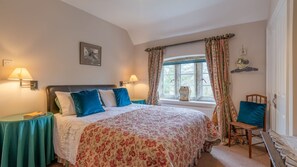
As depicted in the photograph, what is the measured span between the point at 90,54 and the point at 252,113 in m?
3.51

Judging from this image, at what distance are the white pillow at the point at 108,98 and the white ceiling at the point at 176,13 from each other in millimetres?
1841

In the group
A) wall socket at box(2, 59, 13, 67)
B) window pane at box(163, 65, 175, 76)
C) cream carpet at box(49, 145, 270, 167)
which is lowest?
cream carpet at box(49, 145, 270, 167)

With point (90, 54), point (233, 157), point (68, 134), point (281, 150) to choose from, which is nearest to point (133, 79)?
point (90, 54)

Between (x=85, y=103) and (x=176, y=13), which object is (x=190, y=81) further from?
(x=85, y=103)

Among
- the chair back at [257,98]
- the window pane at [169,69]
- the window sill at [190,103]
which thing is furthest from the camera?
the window pane at [169,69]

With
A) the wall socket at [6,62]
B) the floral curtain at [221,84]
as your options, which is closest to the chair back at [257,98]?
the floral curtain at [221,84]

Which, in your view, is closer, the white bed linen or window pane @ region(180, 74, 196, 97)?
the white bed linen

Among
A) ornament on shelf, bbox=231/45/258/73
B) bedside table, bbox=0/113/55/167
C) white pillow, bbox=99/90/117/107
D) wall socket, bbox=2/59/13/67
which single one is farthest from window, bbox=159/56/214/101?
wall socket, bbox=2/59/13/67

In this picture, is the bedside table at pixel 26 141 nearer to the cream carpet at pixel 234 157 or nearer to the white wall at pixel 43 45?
the white wall at pixel 43 45

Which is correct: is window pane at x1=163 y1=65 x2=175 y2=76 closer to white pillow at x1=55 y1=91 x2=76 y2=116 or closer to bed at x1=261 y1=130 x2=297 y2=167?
white pillow at x1=55 y1=91 x2=76 y2=116

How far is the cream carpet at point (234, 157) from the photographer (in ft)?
7.53

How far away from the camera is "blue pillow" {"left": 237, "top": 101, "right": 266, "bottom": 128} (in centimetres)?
273

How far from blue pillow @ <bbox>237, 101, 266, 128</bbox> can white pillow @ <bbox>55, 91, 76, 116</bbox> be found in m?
3.07

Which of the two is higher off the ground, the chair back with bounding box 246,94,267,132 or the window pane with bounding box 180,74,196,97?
the window pane with bounding box 180,74,196,97
